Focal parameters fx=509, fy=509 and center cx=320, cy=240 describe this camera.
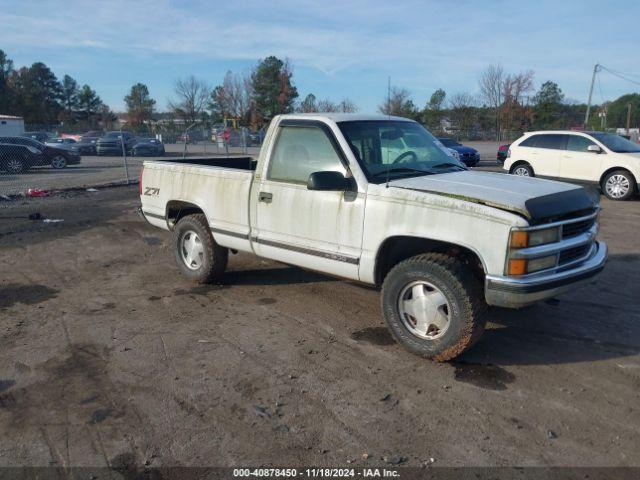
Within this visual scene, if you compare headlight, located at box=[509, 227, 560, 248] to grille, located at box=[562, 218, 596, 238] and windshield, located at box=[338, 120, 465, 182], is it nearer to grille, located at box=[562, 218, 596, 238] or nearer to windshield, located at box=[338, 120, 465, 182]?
grille, located at box=[562, 218, 596, 238]

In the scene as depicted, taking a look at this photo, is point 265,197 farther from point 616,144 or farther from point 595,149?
point 616,144

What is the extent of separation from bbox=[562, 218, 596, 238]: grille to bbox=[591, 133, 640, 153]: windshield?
404 inches

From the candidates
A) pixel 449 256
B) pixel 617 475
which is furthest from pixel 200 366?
pixel 617 475

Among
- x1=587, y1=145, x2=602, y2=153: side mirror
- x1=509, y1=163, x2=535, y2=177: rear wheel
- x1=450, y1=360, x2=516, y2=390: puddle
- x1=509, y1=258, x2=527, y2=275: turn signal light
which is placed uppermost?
x1=587, y1=145, x2=602, y2=153: side mirror

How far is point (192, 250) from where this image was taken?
6090 mm

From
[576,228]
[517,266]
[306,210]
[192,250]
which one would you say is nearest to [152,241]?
[192,250]

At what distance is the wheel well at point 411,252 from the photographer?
13.2ft

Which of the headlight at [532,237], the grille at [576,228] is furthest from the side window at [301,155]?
the grille at [576,228]

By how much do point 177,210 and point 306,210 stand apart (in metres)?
2.40

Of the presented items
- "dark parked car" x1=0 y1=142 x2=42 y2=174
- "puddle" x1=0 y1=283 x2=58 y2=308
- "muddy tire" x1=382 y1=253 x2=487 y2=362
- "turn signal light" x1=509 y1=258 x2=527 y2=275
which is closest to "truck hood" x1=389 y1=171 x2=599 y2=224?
"turn signal light" x1=509 y1=258 x2=527 y2=275

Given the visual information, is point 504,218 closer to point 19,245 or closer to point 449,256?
point 449,256

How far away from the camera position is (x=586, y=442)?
3035 mm

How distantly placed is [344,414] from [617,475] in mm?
1565

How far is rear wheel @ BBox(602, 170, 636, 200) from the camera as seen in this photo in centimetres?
1254
